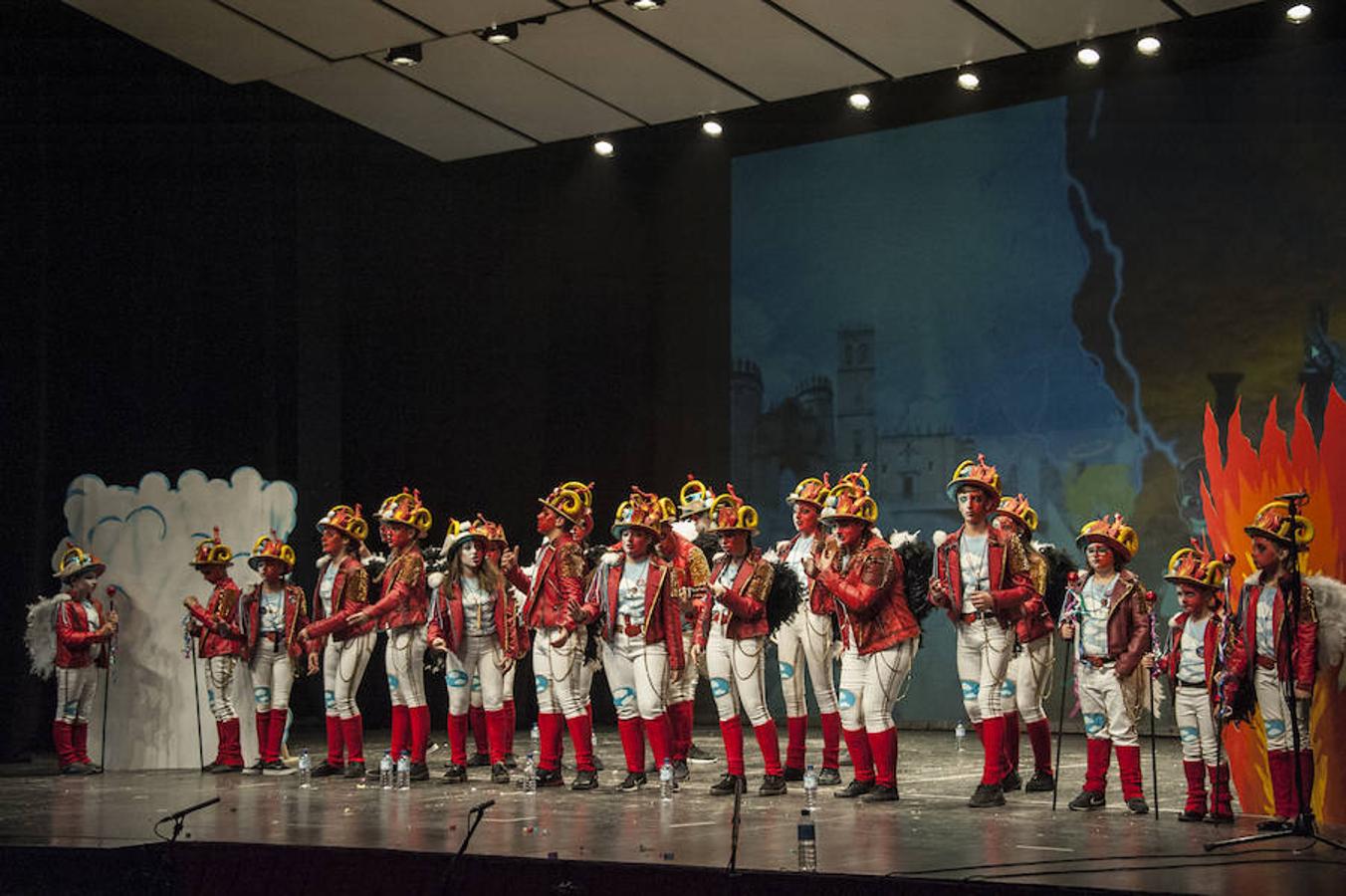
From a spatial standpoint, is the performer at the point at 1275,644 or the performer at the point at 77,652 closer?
the performer at the point at 1275,644

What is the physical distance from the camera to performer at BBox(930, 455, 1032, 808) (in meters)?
9.02

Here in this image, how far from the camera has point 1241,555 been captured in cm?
891

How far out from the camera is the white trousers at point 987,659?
903cm

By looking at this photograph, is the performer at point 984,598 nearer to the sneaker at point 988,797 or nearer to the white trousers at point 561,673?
the sneaker at point 988,797

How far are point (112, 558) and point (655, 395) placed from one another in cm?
561

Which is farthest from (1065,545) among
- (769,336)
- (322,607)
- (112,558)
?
(112,558)

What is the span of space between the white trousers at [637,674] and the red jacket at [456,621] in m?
0.96

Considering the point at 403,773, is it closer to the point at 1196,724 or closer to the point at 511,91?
the point at 1196,724

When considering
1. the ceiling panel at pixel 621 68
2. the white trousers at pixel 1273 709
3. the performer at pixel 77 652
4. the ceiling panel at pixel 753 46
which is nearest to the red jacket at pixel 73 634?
the performer at pixel 77 652

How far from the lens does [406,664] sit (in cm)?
1071

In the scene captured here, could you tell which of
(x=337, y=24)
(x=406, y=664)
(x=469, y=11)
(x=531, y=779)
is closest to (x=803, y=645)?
(x=531, y=779)

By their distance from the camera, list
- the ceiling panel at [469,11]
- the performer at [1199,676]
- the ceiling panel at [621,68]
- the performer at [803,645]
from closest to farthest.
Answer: the performer at [1199,676], the performer at [803,645], the ceiling panel at [469,11], the ceiling panel at [621,68]

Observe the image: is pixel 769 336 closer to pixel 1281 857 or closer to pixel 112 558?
pixel 112 558

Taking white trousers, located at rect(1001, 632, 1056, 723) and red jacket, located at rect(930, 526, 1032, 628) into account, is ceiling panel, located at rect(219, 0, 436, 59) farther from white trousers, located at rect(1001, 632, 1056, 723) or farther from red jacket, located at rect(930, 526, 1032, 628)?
white trousers, located at rect(1001, 632, 1056, 723)
